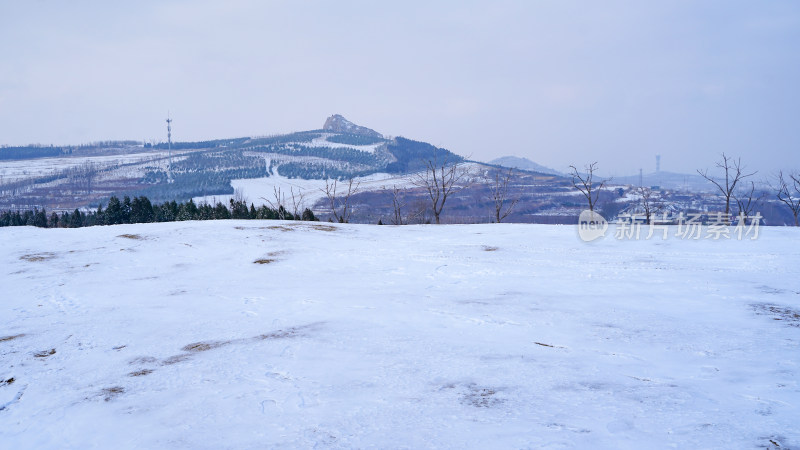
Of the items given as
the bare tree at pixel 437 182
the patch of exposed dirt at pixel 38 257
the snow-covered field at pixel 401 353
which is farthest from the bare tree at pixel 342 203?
the snow-covered field at pixel 401 353

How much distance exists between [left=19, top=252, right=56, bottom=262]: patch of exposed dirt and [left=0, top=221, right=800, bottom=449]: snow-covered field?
0.34 m

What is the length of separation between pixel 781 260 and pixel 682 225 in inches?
263

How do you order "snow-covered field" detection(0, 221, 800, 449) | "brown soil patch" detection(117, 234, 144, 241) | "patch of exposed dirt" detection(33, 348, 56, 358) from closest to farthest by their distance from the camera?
"snow-covered field" detection(0, 221, 800, 449), "patch of exposed dirt" detection(33, 348, 56, 358), "brown soil patch" detection(117, 234, 144, 241)

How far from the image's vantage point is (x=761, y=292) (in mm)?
8719

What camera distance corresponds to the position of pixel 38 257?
12828 millimetres

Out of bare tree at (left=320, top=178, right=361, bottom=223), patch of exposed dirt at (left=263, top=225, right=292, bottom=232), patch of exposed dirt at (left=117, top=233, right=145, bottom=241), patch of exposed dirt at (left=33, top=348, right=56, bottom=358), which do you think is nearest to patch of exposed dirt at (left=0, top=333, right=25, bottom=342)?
patch of exposed dirt at (left=33, top=348, right=56, bottom=358)

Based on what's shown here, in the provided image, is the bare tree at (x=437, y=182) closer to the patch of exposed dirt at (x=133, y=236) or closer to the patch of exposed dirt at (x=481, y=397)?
the patch of exposed dirt at (x=133, y=236)

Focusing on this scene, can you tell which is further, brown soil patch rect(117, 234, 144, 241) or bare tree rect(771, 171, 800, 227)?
bare tree rect(771, 171, 800, 227)

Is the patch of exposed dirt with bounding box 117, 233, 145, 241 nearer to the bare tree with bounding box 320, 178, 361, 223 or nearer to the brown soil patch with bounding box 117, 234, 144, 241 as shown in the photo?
the brown soil patch with bounding box 117, 234, 144, 241

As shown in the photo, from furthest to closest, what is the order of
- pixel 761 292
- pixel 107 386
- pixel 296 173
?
1. pixel 296 173
2. pixel 761 292
3. pixel 107 386

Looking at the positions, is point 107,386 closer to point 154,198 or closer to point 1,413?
point 1,413

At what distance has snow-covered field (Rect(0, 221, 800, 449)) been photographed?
13.0ft

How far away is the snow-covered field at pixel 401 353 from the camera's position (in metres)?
3.96

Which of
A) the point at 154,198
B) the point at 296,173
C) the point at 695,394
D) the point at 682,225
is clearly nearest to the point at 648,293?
the point at 695,394
